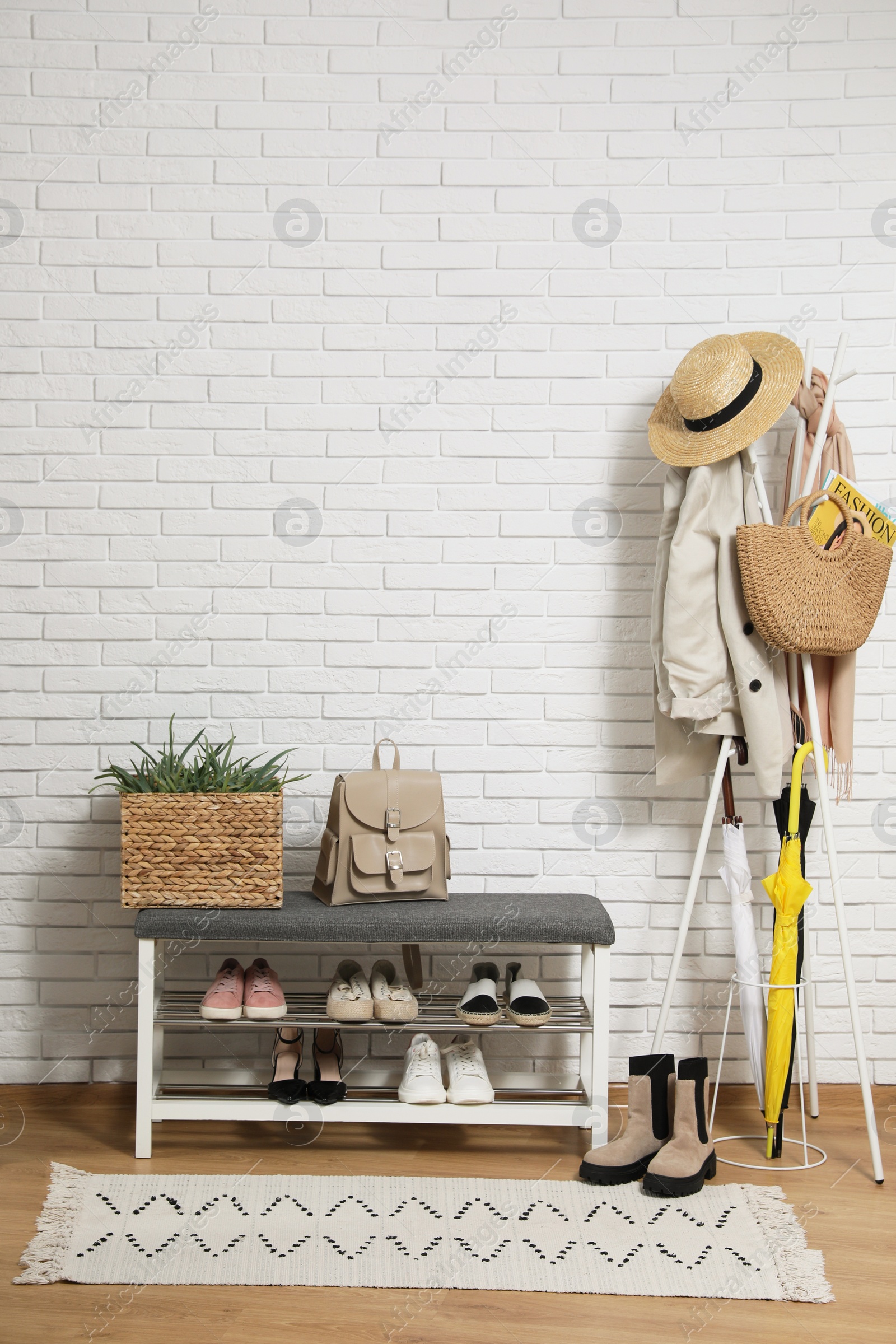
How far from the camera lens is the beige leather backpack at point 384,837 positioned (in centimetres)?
203

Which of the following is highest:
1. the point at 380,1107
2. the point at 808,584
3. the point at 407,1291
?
the point at 808,584

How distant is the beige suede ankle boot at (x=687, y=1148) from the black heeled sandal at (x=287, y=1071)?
70 cm

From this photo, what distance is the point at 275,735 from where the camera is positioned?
233 centimetres

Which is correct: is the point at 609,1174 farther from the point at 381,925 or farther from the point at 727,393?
the point at 727,393

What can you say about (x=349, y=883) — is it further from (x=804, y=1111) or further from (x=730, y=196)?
(x=730, y=196)

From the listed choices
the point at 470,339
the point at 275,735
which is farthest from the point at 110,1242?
the point at 470,339

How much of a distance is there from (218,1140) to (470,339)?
1.84 metres

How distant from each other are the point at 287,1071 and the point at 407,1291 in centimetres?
58

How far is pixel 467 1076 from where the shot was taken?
Answer: 2002 mm

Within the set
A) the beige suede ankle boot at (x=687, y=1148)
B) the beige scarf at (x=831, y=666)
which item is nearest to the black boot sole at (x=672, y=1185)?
the beige suede ankle boot at (x=687, y=1148)

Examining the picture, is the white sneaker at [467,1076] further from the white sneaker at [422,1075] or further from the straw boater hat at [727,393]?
the straw boater hat at [727,393]

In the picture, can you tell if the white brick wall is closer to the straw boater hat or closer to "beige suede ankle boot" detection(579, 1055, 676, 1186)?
the straw boater hat

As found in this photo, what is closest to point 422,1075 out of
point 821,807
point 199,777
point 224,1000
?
point 224,1000

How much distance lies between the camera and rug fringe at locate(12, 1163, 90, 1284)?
1.61 meters
